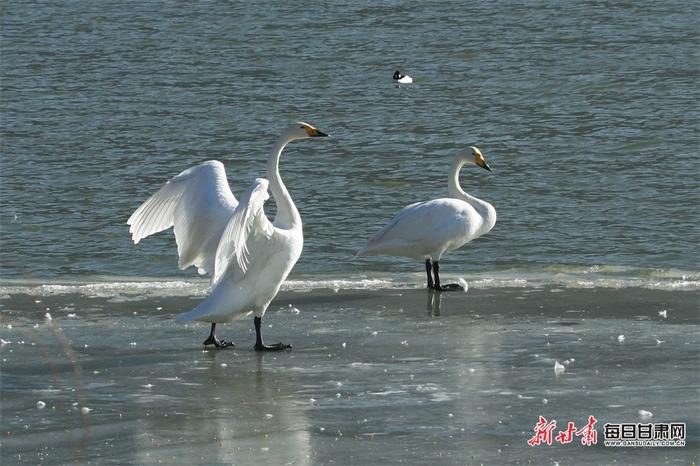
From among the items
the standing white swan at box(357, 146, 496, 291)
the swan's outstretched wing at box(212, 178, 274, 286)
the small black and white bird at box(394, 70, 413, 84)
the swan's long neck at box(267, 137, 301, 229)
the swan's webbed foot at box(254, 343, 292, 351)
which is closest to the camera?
the swan's outstretched wing at box(212, 178, 274, 286)

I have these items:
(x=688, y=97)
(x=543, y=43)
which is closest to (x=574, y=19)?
(x=543, y=43)

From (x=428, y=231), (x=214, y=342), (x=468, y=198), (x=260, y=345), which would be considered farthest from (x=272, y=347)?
(x=468, y=198)

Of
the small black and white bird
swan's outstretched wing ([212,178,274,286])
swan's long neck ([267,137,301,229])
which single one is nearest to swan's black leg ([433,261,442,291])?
swan's long neck ([267,137,301,229])

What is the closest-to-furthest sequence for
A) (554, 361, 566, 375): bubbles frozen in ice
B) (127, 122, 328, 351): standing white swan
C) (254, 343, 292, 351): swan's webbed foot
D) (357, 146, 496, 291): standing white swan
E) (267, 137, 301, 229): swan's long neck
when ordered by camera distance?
(554, 361, 566, 375): bubbles frozen in ice < (127, 122, 328, 351): standing white swan < (254, 343, 292, 351): swan's webbed foot < (267, 137, 301, 229): swan's long neck < (357, 146, 496, 291): standing white swan

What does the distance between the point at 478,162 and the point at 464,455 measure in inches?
326

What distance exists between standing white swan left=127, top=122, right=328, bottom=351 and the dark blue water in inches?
148

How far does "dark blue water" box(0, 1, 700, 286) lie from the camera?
16047mm

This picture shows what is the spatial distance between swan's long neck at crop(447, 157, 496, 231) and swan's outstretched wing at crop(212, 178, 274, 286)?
420 cm

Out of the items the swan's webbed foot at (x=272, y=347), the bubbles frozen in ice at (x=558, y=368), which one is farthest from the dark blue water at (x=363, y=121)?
the bubbles frozen in ice at (x=558, y=368)

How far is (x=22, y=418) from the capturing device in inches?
312

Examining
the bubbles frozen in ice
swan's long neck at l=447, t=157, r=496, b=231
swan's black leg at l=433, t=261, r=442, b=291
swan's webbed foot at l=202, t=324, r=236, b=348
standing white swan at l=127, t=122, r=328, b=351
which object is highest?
standing white swan at l=127, t=122, r=328, b=351

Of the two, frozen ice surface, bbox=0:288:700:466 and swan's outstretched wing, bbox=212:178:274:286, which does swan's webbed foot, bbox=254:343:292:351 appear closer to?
frozen ice surface, bbox=0:288:700:466

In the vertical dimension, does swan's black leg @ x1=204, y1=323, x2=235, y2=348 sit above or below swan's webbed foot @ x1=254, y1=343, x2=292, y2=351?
below

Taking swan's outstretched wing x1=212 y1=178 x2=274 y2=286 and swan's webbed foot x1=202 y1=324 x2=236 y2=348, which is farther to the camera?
swan's webbed foot x1=202 y1=324 x2=236 y2=348
